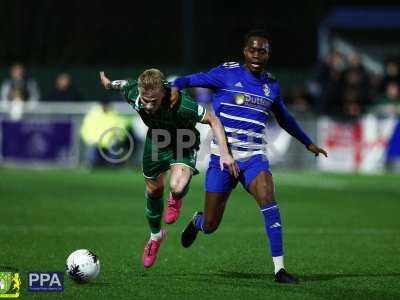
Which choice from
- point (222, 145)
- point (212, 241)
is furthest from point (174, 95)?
point (212, 241)

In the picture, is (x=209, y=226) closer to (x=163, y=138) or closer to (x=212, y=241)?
(x=163, y=138)

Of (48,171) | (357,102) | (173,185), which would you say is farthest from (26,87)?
(173,185)

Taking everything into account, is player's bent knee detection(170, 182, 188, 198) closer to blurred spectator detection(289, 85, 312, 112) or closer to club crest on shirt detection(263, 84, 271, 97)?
club crest on shirt detection(263, 84, 271, 97)

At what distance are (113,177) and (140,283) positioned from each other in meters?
12.1

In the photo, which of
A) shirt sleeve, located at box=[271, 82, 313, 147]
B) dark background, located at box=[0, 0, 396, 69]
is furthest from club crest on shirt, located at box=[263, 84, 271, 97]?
dark background, located at box=[0, 0, 396, 69]

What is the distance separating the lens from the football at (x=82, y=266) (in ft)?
28.5

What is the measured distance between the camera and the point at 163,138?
9844mm

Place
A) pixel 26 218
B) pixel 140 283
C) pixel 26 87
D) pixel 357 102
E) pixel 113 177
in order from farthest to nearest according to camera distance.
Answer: pixel 26 87 < pixel 357 102 < pixel 113 177 < pixel 26 218 < pixel 140 283

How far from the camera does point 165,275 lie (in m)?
9.52

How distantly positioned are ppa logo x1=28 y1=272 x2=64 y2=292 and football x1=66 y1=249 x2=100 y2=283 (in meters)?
0.13

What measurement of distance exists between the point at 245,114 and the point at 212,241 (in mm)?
3315

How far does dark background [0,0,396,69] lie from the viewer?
87.9ft

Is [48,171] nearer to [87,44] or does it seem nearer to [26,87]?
[26,87]

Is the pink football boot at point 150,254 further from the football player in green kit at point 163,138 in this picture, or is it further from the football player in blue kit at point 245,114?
the football player in blue kit at point 245,114
